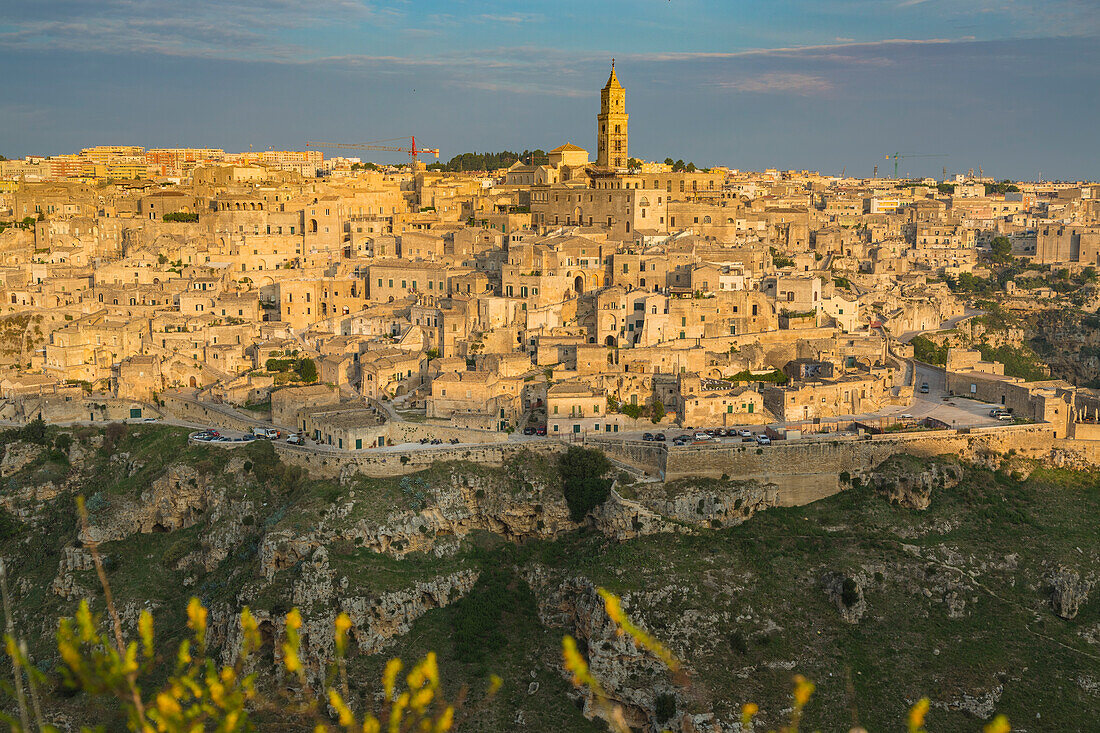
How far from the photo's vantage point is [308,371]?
4438 centimetres

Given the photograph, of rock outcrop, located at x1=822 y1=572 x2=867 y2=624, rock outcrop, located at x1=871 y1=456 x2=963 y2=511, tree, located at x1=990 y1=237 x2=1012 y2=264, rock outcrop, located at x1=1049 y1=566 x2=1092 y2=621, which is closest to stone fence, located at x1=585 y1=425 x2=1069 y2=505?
rock outcrop, located at x1=871 y1=456 x2=963 y2=511

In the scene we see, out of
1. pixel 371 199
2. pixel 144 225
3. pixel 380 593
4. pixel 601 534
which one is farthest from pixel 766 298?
pixel 144 225

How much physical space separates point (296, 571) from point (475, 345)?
1428 cm

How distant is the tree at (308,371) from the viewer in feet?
145

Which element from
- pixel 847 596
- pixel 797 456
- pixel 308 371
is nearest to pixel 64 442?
pixel 308 371

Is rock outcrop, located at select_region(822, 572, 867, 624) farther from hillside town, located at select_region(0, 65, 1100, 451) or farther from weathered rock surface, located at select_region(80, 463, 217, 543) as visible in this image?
weathered rock surface, located at select_region(80, 463, 217, 543)

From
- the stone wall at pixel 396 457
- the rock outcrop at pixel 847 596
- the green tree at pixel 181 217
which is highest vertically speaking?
the green tree at pixel 181 217

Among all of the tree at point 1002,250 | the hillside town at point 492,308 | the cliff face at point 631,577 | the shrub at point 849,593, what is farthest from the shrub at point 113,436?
the tree at point 1002,250

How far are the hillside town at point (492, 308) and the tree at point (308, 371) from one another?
6 cm

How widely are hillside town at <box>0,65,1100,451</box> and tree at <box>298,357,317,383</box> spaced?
2.4 inches

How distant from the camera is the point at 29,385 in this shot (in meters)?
44.5

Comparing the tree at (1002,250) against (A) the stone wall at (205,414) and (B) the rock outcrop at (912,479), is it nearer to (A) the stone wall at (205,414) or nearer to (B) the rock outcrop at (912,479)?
(B) the rock outcrop at (912,479)

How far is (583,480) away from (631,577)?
5003 millimetres

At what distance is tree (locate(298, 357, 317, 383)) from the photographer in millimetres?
44344
